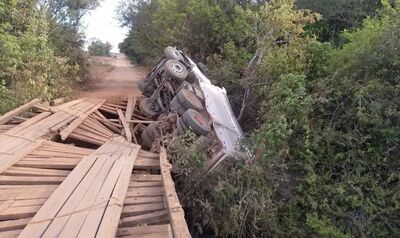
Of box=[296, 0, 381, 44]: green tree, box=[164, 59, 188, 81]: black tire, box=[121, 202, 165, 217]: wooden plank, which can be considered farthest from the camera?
box=[296, 0, 381, 44]: green tree

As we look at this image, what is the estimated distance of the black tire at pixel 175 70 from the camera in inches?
421

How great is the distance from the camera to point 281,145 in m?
7.30

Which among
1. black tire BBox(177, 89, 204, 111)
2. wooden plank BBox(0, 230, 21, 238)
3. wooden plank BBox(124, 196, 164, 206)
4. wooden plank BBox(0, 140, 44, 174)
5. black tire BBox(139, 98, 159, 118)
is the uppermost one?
black tire BBox(177, 89, 204, 111)

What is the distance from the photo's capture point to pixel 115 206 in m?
4.30

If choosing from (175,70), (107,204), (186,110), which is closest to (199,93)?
(186,110)

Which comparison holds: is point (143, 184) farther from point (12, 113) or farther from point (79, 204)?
point (12, 113)

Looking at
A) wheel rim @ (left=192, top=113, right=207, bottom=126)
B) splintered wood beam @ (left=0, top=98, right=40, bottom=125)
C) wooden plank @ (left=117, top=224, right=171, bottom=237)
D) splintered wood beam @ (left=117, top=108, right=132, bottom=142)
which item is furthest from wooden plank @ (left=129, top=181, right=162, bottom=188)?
splintered wood beam @ (left=0, top=98, right=40, bottom=125)

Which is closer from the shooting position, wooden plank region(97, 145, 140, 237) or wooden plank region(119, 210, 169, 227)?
wooden plank region(97, 145, 140, 237)

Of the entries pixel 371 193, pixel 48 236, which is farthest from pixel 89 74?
pixel 48 236

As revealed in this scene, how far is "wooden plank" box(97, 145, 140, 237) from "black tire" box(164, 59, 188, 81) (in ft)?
16.0

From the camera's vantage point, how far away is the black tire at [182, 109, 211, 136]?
25.9 feet

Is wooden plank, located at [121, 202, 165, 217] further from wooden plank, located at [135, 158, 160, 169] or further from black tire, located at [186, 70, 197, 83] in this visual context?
black tire, located at [186, 70, 197, 83]

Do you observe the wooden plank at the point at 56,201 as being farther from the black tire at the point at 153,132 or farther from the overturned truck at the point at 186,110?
the black tire at the point at 153,132

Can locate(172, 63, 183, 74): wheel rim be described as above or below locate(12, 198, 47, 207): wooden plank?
above
